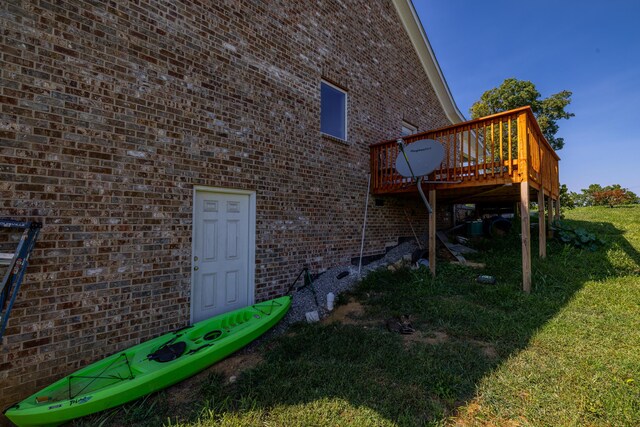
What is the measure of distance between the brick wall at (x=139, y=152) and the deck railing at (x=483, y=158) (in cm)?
168

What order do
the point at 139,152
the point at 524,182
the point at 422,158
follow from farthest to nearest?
the point at 422,158
the point at 524,182
the point at 139,152

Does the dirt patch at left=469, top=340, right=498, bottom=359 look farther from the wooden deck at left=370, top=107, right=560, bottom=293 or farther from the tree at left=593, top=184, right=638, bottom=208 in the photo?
the tree at left=593, top=184, right=638, bottom=208

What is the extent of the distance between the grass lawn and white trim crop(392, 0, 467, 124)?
8103 millimetres

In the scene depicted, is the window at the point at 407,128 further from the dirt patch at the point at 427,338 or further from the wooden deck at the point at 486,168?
the dirt patch at the point at 427,338

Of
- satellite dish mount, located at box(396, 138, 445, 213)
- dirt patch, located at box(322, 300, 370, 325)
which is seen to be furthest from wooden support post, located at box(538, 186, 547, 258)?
dirt patch, located at box(322, 300, 370, 325)

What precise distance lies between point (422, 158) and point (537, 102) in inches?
889

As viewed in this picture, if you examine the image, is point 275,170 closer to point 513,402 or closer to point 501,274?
point 513,402

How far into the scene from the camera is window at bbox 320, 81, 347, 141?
6.79 metres

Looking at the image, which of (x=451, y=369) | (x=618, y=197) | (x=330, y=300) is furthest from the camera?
(x=618, y=197)

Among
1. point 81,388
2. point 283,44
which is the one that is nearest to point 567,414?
point 81,388

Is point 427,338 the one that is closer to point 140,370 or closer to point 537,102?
point 140,370

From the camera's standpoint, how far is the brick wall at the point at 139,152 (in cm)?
311

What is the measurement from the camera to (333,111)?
709cm

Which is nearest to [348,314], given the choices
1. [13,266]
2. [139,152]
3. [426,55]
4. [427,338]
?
[427,338]
